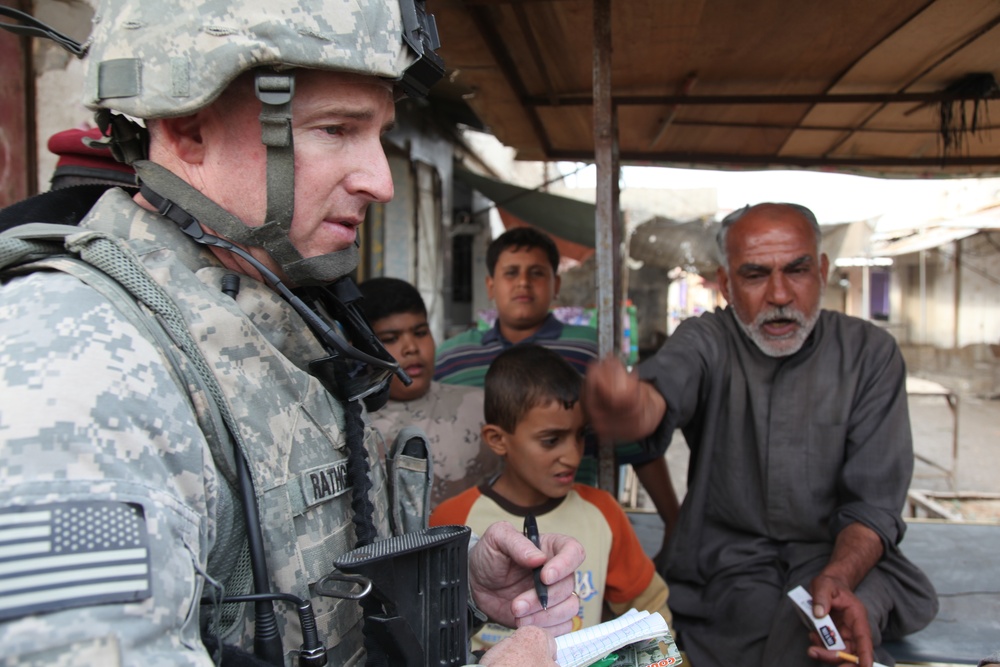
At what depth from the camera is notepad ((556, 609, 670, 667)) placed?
109 centimetres

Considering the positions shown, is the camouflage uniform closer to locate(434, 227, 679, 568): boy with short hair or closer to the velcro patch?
locate(434, 227, 679, 568): boy with short hair

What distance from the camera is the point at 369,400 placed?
1.39m

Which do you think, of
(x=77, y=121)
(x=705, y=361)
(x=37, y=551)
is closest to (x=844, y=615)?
(x=705, y=361)

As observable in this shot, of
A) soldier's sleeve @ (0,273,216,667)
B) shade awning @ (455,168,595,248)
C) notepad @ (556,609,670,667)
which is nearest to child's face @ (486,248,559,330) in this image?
notepad @ (556,609,670,667)

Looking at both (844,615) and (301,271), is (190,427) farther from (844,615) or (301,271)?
(844,615)

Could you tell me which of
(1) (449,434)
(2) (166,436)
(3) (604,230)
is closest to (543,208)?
(3) (604,230)

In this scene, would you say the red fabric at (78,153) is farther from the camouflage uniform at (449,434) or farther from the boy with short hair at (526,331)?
the boy with short hair at (526,331)

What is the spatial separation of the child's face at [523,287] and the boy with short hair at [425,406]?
64cm

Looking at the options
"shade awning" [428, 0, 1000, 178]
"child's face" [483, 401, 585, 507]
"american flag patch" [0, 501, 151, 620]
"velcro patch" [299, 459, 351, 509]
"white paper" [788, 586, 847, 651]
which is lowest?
"white paper" [788, 586, 847, 651]

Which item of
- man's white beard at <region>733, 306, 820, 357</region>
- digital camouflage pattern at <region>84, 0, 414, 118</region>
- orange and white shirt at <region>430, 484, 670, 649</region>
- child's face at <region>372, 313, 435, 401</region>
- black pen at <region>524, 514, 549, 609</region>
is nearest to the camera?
digital camouflage pattern at <region>84, 0, 414, 118</region>

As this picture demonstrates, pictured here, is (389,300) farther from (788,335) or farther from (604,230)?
(788,335)

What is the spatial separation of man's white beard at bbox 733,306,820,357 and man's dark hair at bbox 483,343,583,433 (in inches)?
29.9

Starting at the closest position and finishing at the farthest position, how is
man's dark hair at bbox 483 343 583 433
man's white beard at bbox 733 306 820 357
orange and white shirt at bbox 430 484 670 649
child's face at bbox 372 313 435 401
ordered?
1. orange and white shirt at bbox 430 484 670 649
2. man's dark hair at bbox 483 343 583 433
3. man's white beard at bbox 733 306 820 357
4. child's face at bbox 372 313 435 401

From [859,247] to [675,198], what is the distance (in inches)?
212
